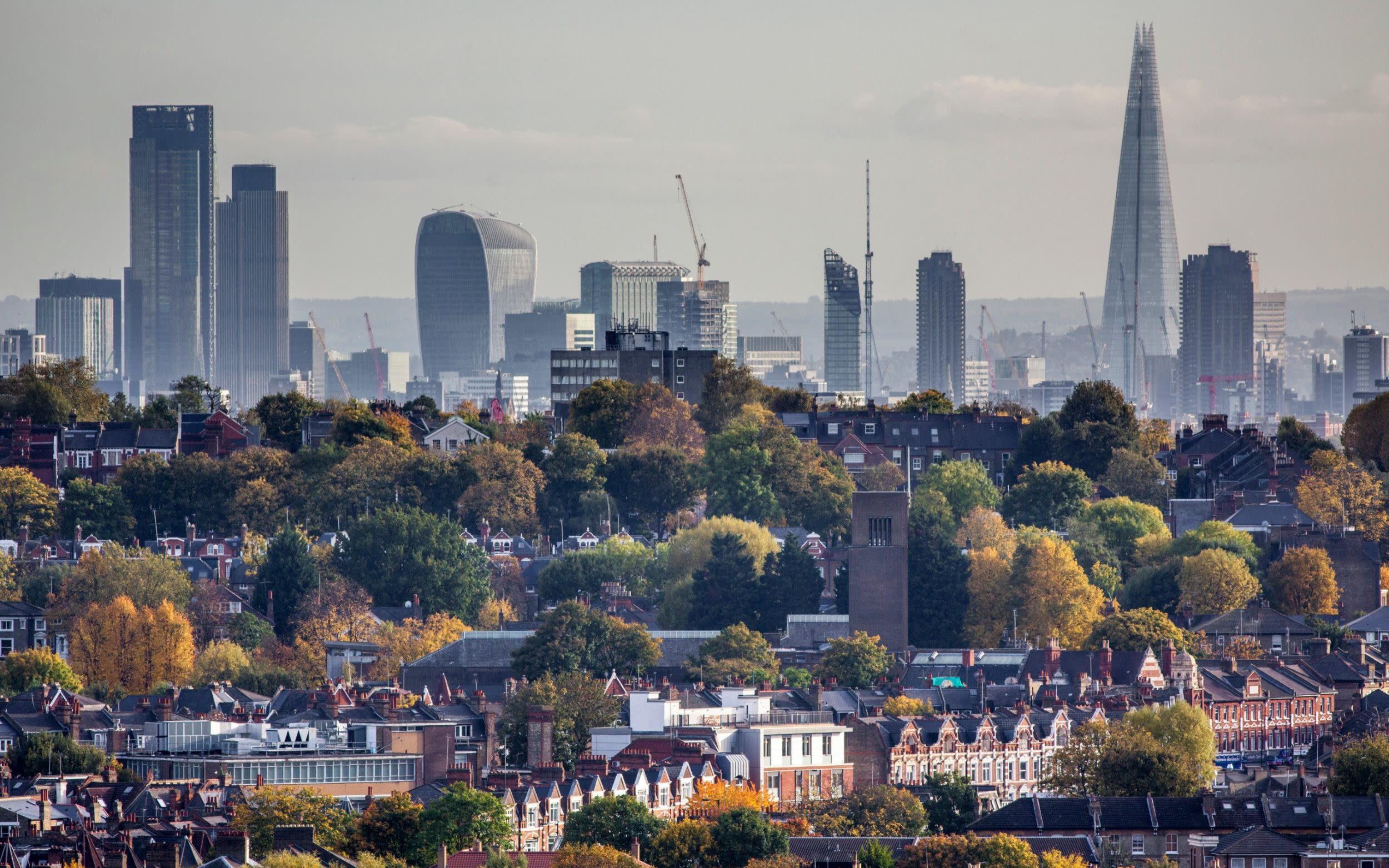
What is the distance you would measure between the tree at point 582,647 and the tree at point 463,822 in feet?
81.7

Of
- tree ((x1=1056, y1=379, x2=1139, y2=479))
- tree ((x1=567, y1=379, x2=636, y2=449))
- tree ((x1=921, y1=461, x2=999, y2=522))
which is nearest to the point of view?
tree ((x1=921, y1=461, x2=999, y2=522))

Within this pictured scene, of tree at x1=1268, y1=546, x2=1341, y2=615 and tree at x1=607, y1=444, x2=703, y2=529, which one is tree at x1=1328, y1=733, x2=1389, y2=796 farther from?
tree at x1=607, y1=444, x2=703, y2=529

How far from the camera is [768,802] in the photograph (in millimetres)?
78750

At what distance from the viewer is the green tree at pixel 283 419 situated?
459 feet

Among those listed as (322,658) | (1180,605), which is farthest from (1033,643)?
(322,658)

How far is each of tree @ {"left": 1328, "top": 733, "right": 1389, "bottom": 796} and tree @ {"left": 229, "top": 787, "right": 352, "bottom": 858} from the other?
11824mm

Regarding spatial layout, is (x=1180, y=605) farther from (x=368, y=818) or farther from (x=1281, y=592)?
(x=368, y=818)

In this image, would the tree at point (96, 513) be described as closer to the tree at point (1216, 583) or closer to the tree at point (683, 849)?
the tree at point (1216, 583)

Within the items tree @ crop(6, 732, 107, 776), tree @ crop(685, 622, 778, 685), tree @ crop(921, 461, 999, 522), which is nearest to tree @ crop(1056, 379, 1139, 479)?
tree @ crop(921, 461, 999, 522)

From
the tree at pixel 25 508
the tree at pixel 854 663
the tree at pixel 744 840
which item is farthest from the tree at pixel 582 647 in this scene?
the tree at pixel 25 508

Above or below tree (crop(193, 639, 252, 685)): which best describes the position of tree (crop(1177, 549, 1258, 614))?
above

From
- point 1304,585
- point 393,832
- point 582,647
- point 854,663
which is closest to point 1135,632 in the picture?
point 854,663

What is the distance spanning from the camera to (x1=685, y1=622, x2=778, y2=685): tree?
3770 inches

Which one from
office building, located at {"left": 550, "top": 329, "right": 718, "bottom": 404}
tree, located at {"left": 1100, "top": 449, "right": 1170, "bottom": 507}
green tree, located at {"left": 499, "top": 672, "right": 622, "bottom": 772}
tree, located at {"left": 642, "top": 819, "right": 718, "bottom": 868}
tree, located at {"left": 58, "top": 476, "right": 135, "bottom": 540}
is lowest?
tree, located at {"left": 642, "top": 819, "right": 718, "bottom": 868}
